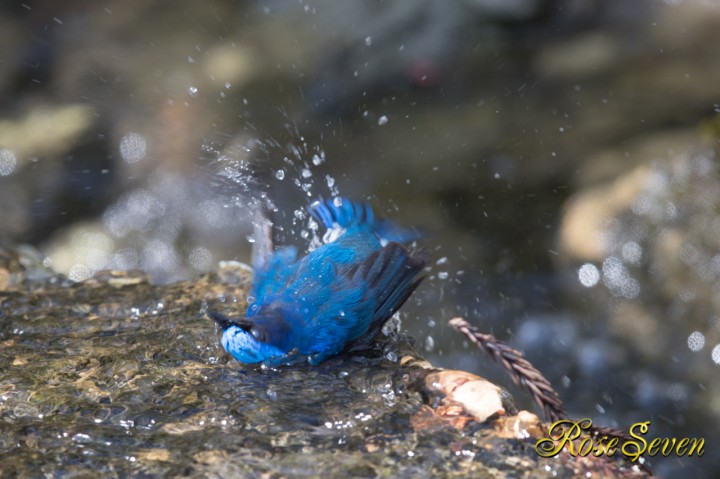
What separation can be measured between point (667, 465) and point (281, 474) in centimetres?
332

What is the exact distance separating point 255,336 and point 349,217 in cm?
84

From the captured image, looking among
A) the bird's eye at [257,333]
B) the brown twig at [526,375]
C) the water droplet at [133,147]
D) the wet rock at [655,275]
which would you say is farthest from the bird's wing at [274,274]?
the water droplet at [133,147]

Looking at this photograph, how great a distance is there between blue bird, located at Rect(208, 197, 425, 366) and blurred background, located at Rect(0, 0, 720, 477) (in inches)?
82.5

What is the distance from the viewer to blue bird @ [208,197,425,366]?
101 inches

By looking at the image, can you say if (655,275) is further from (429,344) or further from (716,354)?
(429,344)

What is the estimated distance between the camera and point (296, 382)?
8.41ft

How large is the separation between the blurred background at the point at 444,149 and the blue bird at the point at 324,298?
2096mm

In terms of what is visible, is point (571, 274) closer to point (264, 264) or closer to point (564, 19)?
point (564, 19)

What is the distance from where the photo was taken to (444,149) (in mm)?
6297

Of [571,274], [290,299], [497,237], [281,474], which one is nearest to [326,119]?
[497,237]

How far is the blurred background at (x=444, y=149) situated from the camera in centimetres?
525

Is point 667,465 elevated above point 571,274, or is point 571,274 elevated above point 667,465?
point 571,274

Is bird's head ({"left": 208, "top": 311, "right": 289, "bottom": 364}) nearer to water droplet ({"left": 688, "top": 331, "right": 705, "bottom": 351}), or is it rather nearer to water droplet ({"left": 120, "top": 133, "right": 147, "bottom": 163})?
water droplet ({"left": 688, "top": 331, "right": 705, "bottom": 351})

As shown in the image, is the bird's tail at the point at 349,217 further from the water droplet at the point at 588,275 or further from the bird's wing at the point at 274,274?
the water droplet at the point at 588,275
